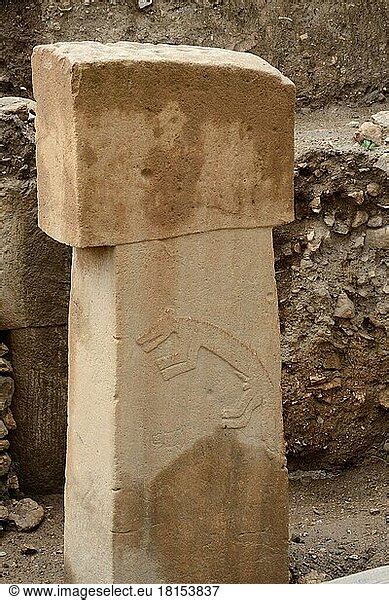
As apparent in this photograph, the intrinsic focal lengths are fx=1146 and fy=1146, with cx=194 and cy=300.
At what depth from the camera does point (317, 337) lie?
570cm

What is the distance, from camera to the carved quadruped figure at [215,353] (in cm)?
410

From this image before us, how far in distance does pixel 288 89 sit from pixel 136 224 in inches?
30.4

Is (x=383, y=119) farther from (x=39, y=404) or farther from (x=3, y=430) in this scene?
(x=3, y=430)

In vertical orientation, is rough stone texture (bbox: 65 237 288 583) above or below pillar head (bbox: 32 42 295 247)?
below

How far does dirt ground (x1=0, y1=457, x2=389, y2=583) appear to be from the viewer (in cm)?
490

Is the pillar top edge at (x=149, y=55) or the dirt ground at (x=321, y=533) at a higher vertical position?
the pillar top edge at (x=149, y=55)

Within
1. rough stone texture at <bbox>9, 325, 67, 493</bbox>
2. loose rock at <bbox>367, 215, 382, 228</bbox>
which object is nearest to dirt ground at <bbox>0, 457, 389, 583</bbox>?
rough stone texture at <bbox>9, 325, 67, 493</bbox>

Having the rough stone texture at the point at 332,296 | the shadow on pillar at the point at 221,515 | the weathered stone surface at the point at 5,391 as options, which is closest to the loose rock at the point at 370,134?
the rough stone texture at the point at 332,296

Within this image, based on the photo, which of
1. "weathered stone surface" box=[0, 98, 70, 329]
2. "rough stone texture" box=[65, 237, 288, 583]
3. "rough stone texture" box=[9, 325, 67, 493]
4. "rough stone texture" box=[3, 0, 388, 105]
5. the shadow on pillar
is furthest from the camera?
"rough stone texture" box=[3, 0, 388, 105]

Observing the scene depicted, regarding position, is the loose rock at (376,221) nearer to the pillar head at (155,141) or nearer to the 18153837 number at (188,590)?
the pillar head at (155,141)

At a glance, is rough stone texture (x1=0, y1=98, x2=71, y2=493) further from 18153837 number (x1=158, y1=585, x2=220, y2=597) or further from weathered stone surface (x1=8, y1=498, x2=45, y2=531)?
18153837 number (x1=158, y1=585, x2=220, y2=597)

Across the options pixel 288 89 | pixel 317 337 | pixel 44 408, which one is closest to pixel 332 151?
pixel 317 337

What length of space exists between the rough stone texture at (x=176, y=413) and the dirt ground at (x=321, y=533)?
43 cm

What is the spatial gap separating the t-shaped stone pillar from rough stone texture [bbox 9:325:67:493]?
35.8 inches
